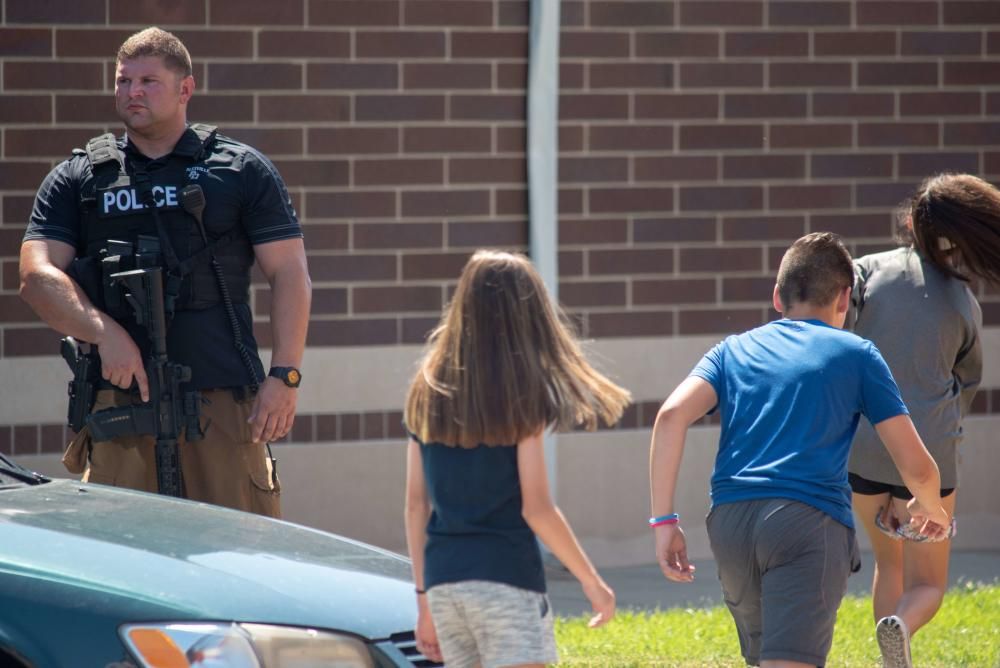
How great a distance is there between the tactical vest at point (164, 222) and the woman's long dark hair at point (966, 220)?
2.32m

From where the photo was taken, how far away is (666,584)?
7816mm

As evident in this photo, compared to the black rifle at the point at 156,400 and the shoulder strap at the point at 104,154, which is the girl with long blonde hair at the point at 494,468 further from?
the shoulder strap at the point at 104,154

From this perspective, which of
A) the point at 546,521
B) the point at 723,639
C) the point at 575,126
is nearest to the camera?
the point at 546,521

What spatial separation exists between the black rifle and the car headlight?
1634 mm

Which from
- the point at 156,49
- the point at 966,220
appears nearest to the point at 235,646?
the point at 156,49

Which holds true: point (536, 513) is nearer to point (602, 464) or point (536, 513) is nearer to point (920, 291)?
point (920, 291)

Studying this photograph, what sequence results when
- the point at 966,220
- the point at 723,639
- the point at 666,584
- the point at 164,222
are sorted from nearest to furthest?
the point at 164,222 < the point at 966,220 < the point at 723,639 < the point at 666,584

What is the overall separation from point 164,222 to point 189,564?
1759mm

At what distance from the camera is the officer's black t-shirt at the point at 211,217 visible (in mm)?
5125

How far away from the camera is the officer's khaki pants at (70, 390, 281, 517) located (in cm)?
511

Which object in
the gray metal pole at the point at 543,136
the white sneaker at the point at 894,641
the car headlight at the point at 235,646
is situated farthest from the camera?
the gray metal pole at the point at 543,136

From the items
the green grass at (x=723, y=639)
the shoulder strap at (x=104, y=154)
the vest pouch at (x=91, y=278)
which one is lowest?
the green grass at (x=723, y=639)

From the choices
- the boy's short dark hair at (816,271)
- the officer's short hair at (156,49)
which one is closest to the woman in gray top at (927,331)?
the boy's short dark hair at (816,271)

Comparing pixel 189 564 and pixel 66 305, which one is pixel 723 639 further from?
pixel 189 564
